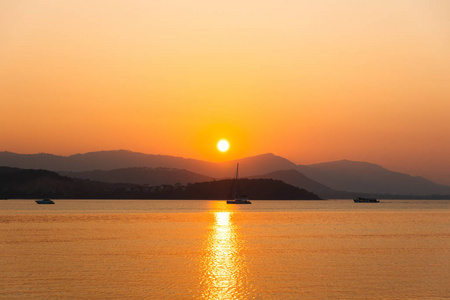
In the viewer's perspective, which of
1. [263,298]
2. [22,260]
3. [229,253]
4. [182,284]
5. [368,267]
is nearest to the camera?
[263,298]

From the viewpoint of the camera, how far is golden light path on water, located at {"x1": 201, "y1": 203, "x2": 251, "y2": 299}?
38.7 m

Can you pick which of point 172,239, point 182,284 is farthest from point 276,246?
point 182,284

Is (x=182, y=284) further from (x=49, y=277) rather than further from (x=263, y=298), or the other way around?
(x=49, y=277)

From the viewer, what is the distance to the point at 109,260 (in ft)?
182

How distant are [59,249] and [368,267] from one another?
35.8 meters

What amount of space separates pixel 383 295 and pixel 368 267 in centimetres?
1350

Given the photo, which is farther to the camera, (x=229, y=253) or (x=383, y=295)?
(x=229, y=253)

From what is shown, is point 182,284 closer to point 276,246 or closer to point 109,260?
point 109,260

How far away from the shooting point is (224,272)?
4822cm

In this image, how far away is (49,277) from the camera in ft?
146

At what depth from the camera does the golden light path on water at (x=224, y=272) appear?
38.7 metres

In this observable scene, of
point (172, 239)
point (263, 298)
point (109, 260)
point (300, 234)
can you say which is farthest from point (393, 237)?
point (263, 298)

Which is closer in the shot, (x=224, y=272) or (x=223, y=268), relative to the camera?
(x=224, y=272)

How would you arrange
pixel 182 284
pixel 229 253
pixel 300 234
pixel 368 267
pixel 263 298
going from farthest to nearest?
pixel 300 234
pixel 229 253
pixel 368 267
pixel 182 284
pixel 263 298
